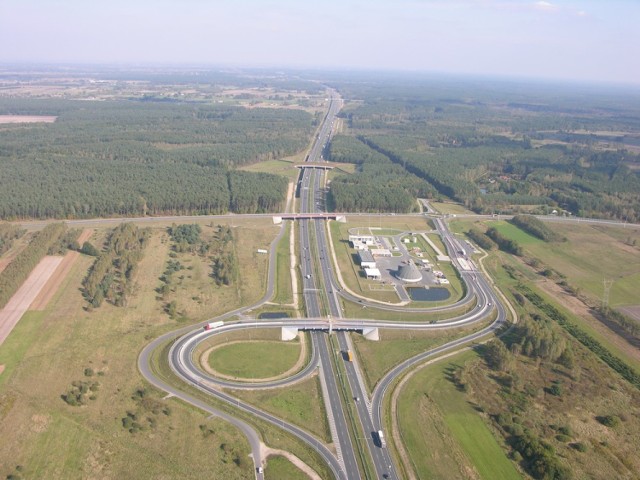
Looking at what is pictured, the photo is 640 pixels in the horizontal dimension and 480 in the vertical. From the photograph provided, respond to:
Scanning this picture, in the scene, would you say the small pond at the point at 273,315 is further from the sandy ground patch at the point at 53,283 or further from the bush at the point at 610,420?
the bush at the point at 610,420

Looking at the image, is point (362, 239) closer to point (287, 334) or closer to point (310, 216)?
point (310, 216)

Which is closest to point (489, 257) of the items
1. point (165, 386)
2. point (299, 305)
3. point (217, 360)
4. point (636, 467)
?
point (299, 305)

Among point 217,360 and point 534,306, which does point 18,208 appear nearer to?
point 217,360

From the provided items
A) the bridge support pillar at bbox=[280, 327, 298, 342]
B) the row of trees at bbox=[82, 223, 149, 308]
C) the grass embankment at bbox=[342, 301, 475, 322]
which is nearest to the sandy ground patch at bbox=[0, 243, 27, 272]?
the row of trees at bbox=[82, 223, 149, 308]

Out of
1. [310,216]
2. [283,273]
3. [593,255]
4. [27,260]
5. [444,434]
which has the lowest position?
[593,255]

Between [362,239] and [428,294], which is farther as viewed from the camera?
→ [362,239]

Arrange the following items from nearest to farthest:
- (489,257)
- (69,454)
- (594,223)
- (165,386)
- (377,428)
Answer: (69,454) < (377,428) < (165,386) < (489,257) < (594,223)

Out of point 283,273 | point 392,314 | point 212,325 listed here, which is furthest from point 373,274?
point 212,325

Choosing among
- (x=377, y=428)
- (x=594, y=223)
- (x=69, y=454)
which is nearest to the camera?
(x=69, y=454)
